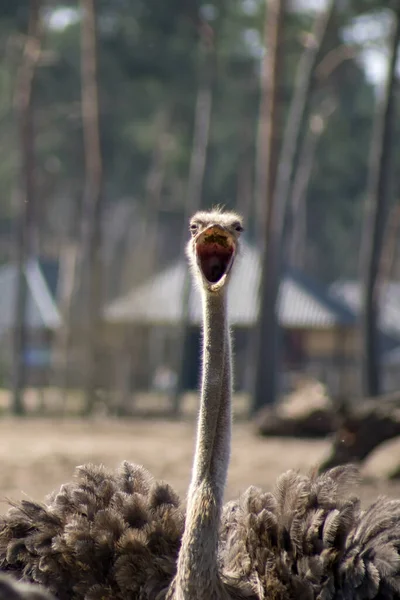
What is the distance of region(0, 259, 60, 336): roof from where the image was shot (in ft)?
127

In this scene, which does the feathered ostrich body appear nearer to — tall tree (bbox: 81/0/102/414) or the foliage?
tall tree (bbox: 81/0/102/414)

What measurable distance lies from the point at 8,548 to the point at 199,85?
3436 cm

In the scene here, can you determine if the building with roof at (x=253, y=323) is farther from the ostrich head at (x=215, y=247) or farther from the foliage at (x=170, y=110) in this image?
the ostrich head at (x=215, y=247)

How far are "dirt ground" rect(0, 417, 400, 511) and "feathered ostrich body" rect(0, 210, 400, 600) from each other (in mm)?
4216

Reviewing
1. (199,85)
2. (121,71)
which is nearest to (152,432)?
(121,71)

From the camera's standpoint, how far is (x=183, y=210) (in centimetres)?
4659

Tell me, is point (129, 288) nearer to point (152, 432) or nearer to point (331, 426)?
point (152, 432)

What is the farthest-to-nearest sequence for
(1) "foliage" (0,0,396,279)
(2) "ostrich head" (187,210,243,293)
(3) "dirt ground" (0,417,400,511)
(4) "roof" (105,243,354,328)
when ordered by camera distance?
(4) "roof" (105,243,354,328), (1) "foliage" (0,0,396,279), (3) "dirt ground" (0,417,400,511), (2) "ostrich head" (187,210,243,293)

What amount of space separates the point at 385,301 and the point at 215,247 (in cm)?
3766

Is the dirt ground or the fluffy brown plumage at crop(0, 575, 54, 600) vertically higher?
the dirt ground

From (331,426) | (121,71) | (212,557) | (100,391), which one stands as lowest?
(212,557)

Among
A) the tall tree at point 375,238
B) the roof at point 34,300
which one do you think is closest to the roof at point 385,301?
the roof at point 34,300

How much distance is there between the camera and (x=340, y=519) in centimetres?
491

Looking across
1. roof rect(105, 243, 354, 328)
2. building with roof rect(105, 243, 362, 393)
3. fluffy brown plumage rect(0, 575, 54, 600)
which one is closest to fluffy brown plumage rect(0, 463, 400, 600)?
fluffy brown plumage rect(0, 575, 54, 600)
